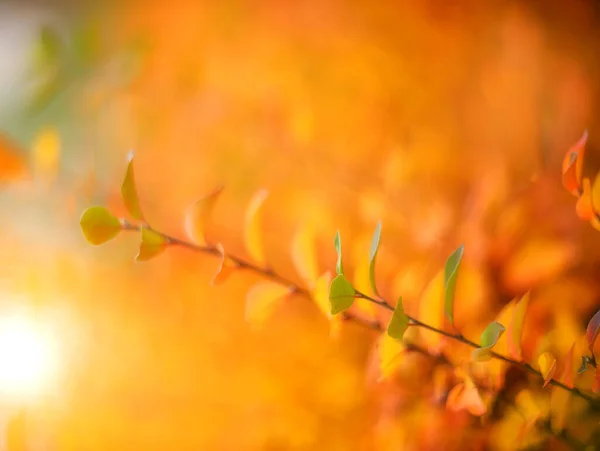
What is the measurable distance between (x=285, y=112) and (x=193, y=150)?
0.37 feet

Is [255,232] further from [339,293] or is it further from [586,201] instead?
[586,201]

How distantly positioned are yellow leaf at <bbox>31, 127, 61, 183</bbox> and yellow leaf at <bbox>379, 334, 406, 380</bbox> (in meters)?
0.41

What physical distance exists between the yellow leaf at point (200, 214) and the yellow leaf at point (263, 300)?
0.25 feet

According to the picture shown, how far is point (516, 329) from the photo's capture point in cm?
45

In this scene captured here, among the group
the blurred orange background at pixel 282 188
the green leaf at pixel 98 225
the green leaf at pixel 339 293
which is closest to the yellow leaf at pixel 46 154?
the blurred orange background at pixel 282 188

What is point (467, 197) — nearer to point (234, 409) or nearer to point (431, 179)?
point (431, 179)

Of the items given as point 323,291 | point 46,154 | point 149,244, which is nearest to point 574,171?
point 323,291

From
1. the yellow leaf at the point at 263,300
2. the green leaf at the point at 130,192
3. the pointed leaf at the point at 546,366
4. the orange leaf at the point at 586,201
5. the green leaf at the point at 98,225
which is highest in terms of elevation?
the orange leaf at the point at 586,201

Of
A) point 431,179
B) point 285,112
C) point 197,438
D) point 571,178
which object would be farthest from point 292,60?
point 197,438

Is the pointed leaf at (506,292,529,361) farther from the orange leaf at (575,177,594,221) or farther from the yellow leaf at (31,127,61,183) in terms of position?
the yellow leaf at (31,127,61,183)

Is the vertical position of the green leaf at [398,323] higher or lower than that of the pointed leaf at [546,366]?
higher

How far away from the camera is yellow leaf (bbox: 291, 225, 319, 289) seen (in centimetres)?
56

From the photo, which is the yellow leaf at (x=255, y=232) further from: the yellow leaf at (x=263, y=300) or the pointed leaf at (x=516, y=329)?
the pointed leaf at (x=516, y=329)

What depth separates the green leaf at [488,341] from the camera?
0.42 metres
